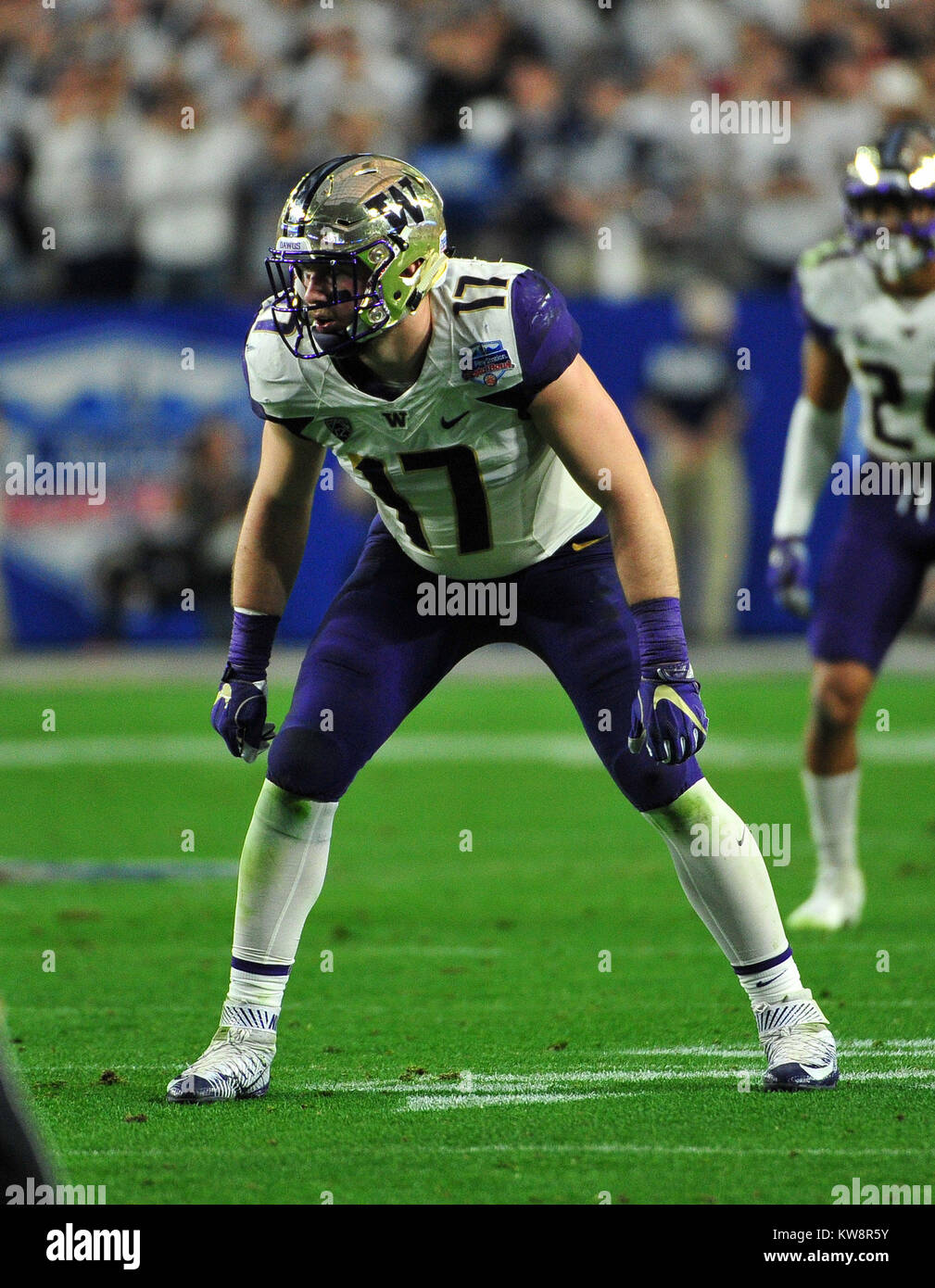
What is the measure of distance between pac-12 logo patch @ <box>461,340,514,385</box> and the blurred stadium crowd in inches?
386

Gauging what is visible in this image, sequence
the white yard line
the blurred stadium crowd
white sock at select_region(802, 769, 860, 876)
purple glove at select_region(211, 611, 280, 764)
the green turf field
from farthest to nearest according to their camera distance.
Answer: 1. the blurred stadium crowd
2. the white yard line
3. white sock at select_region(802, 769, 860, 876)
4. purple glove at select_region(211, 611, 280, 764)
5. the green turf field

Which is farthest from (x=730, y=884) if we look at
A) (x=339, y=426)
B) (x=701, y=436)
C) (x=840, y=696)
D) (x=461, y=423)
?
(x=701, y=436)

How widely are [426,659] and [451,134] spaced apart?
33.1ft

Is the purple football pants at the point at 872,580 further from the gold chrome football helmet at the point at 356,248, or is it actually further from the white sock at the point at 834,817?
the gold chrome football helmet at the point at 356,248

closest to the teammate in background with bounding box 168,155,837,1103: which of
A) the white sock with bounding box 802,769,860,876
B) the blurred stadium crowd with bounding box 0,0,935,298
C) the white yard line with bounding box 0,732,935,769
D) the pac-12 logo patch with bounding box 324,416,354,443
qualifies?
the pac-12 logo patch with bounding box 324,416,354,443

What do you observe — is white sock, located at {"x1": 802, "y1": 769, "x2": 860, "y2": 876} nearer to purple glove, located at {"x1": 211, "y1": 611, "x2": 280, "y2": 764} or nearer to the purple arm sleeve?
purple glove, located at {"x1": 211, "y1": 611, "x2": 280, "y2": 764}

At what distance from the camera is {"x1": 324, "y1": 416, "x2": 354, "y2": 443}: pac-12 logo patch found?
3.96 meters

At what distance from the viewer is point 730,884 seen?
393cm

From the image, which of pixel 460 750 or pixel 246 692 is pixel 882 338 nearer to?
pixel 246 692

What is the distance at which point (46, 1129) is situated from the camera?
3.78 meters

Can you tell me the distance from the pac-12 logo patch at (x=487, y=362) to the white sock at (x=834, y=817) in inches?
101

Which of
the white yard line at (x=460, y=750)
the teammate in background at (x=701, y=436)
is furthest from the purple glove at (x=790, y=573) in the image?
the teammate in background at (x=701, y=436)
